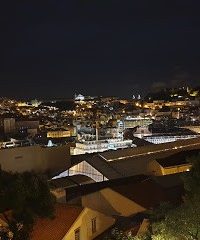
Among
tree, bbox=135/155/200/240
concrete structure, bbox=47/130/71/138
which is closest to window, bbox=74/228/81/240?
tree, bbox=135/155/200/240

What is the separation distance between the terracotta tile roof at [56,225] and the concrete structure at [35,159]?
10356 millimetres

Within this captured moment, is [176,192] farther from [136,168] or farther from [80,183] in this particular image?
[136,168]

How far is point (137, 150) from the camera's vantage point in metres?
22.6

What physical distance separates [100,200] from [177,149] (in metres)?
10.0

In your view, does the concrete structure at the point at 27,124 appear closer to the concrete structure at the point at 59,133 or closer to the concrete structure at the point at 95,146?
the concrete structure at the point at 59,133

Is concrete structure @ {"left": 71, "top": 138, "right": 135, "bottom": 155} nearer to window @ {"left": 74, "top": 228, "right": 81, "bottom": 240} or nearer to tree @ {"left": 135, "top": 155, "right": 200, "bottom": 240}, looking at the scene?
window @ {"left": 74, "top": 228, "right": 81, "bottom": 240}

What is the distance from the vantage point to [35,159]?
2212 centimetres

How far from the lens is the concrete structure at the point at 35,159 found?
20469 millimetres

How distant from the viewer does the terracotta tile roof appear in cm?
947

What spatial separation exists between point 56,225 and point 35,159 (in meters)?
12.6

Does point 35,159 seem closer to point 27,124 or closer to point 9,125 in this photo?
point 9,125

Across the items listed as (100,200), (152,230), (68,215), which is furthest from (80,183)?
(152,230)

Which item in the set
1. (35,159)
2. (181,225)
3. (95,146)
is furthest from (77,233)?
(95,146)

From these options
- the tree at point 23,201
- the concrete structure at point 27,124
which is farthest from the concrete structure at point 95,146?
the concrete structure at point 27,124
